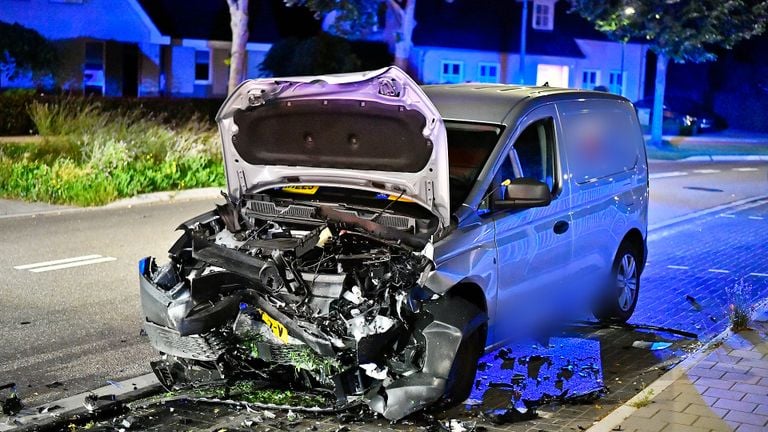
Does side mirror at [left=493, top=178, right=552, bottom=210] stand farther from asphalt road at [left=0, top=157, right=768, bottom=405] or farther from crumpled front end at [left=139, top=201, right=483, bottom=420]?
asphalt road at [left=0, top=157, right=768, bottom=405]

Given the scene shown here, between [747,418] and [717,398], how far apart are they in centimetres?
36

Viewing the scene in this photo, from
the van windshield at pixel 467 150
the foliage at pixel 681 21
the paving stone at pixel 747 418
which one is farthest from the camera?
the foliage at pixel 681 21

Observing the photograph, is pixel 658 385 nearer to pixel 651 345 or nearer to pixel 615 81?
pixel 651 345

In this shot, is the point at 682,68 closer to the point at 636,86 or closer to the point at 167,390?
the point at 636,86

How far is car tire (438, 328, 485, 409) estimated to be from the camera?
599 cm

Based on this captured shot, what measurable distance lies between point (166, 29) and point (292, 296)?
112 ft

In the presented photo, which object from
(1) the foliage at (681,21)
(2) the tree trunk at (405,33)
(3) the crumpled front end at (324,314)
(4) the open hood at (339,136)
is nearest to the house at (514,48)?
(1) the foliage at (681,21)

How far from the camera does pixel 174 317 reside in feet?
19.7

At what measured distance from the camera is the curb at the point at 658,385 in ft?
18.9

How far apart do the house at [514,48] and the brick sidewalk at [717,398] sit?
3691 centimetres

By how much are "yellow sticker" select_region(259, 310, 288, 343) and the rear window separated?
112 inches

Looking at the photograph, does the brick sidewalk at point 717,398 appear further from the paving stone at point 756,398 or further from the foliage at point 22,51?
the foliage at point 22,51

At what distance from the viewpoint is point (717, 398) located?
6348mm

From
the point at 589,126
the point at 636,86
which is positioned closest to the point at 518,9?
the point at 636,86
